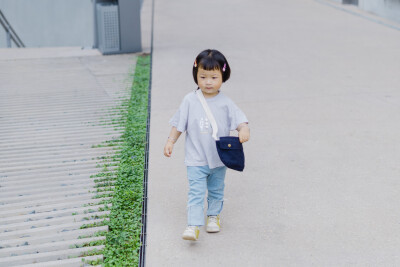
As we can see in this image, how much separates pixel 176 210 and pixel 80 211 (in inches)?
28.3

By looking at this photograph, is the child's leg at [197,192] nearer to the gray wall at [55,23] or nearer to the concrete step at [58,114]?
the concrete step at [58,114]

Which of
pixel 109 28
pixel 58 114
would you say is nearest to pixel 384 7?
pixel 109 28

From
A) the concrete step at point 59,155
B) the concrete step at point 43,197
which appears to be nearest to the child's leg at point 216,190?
the concrete step at point 43,197

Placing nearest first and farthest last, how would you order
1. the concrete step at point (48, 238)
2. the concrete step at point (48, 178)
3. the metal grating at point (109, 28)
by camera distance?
the concrete step at point (48, 238)
the concrete step at point (48, 178)
the metal grating at point (109, 28)

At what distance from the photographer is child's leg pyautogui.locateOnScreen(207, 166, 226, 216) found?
3.64 meters

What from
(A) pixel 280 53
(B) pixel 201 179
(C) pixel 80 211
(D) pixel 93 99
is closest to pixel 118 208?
(C) pixel 80 211

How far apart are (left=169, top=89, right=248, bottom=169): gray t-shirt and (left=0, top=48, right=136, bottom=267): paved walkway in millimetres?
857

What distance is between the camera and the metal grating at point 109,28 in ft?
33.0

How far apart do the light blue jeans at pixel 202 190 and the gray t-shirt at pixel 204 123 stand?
66 mm

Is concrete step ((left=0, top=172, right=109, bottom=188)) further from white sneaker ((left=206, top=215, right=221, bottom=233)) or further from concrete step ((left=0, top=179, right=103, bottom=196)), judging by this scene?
white sneaker ((left=206, top=215, right=221, bottom=233))

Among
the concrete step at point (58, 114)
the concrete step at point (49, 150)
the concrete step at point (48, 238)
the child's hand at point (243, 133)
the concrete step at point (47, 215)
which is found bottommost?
the concrete step at point (48, 238)

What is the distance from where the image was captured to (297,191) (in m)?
4.25

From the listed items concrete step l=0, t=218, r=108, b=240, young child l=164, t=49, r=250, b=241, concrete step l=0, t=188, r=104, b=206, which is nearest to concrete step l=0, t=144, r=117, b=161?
concrete step l=0, t=188, r=104, b=206

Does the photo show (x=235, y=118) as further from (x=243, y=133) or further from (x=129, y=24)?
(x=129, y=24)
